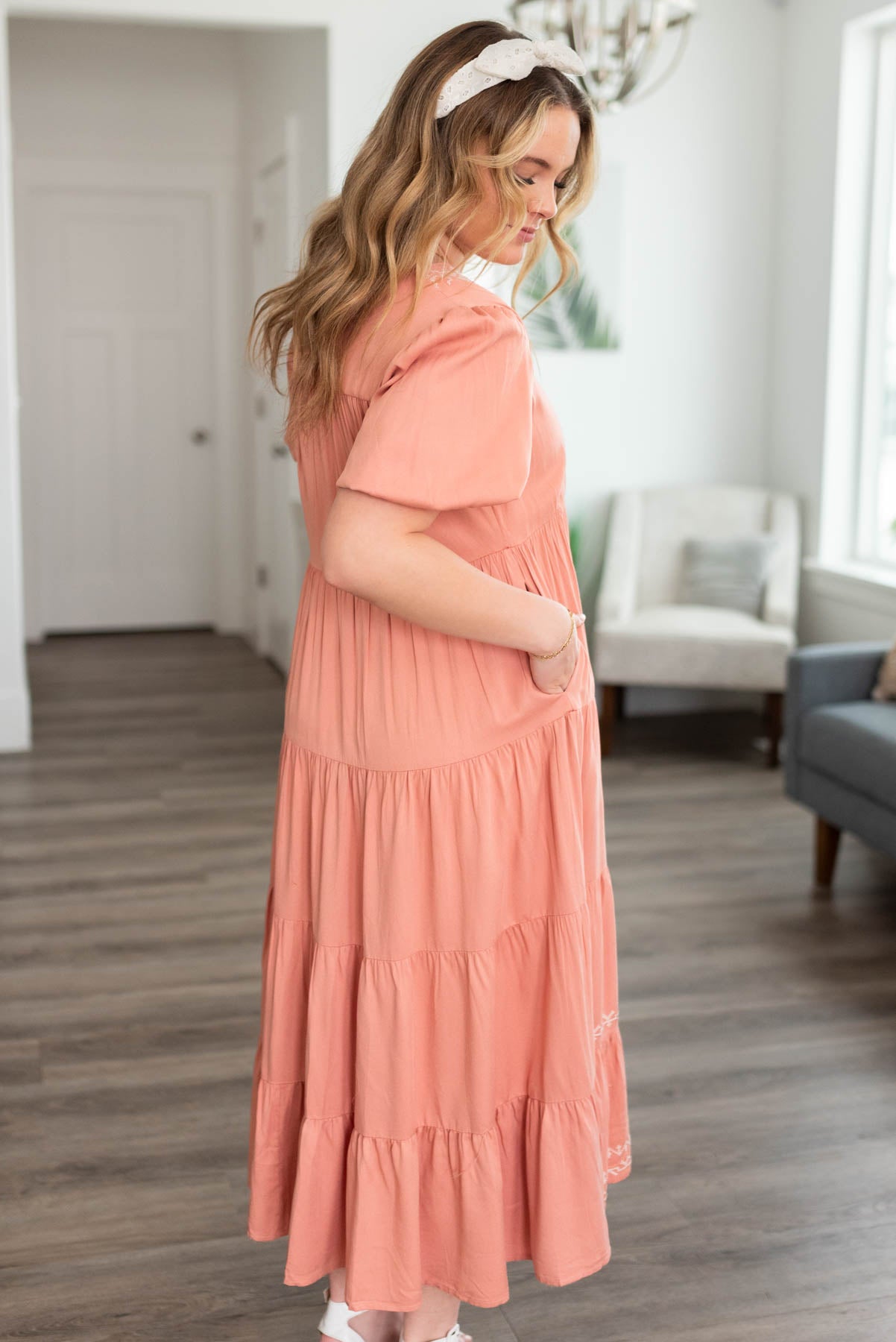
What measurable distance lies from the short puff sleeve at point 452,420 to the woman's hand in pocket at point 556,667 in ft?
0.59

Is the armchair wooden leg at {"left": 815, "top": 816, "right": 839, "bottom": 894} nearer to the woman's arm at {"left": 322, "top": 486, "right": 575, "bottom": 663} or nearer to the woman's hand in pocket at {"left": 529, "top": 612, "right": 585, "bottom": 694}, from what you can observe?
the woman's hand in pocket at {"left": 529, "top": 612, "right": 585, "bottom": 694}

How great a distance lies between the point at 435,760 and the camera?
1.28 metres

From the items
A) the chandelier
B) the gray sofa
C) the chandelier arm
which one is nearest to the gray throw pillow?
the gray sofa

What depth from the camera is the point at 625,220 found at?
194 inches

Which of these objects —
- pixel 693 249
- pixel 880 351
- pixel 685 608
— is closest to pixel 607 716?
pixel 685 608

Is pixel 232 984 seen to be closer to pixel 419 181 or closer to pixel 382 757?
pixel 382 757

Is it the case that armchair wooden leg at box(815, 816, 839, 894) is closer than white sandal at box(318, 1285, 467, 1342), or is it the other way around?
white sandal at box(318, 1285, 467, 1342)

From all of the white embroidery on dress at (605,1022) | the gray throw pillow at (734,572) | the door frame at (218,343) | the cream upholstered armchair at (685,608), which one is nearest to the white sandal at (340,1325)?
the white embroidery on dress at (605,1022)

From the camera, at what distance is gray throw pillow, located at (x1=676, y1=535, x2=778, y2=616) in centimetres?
474

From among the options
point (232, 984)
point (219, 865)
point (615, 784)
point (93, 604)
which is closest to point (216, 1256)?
point (232, 984)

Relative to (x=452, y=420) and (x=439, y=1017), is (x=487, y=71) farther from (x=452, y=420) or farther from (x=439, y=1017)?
(x=439, y=1017)

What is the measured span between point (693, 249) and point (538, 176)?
4060mm

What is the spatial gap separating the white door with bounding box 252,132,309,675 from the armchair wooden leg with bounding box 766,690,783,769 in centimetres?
185

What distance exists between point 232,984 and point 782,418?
3296 mm
